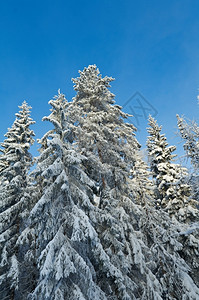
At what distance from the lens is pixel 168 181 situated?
15938 millimetres

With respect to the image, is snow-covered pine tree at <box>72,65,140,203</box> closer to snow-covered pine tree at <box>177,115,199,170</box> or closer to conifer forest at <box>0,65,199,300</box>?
conifer forest at <box>0,65,199,300</box>

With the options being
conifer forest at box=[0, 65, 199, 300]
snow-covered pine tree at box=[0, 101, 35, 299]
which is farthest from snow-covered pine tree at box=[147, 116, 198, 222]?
snow-covered pine tree at box=[0, 101, 35, 299]

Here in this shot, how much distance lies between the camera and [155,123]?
64.7 ft

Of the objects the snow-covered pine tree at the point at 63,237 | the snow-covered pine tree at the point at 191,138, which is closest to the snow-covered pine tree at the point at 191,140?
Answer: the snow-covered pine tree at the point at 191,138

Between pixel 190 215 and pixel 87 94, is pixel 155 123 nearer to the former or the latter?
pixel 87 94

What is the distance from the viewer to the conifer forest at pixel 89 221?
688 centimetres

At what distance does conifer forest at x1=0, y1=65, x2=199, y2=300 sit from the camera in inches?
271

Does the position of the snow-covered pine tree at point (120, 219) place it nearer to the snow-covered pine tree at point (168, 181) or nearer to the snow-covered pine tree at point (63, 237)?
the snow-covered pine tree at point (63, 237)

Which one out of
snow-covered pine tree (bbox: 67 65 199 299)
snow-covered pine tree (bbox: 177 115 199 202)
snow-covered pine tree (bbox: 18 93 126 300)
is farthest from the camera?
snow-covered pine tree (bbox: 177 115 199 202)

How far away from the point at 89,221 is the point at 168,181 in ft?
33.7

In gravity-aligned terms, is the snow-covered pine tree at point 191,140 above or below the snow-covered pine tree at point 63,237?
above

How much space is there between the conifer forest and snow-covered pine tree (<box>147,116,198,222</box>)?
139mm

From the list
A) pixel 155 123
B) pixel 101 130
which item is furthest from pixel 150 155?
pixel 101 130

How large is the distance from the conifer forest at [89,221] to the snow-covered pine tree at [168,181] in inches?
5.5
